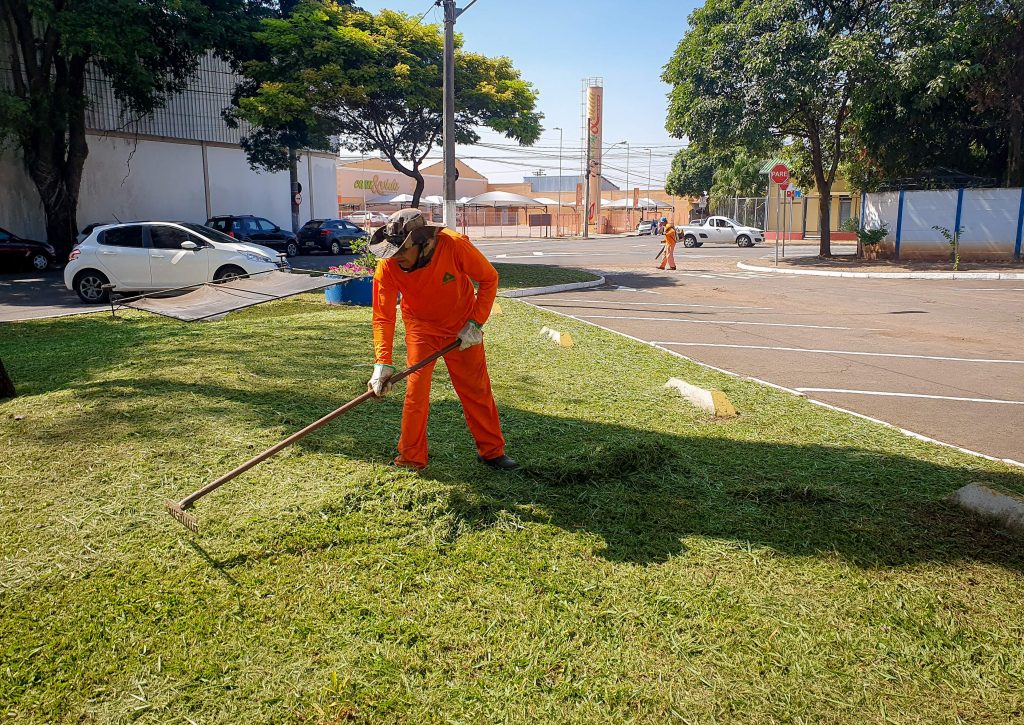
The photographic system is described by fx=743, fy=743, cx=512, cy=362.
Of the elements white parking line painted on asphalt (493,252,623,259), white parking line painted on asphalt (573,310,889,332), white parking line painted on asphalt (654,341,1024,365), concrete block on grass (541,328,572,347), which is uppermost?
white parking line painted on asphalt (493,252,623,259)

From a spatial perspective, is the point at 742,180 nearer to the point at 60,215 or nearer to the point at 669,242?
the point at 669,242

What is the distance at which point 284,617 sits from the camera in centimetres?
318

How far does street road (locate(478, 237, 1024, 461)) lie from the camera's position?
657 cm

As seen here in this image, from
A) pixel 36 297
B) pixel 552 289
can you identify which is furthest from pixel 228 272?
pixel 552 289

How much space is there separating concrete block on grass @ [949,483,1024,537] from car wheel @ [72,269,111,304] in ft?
44.5

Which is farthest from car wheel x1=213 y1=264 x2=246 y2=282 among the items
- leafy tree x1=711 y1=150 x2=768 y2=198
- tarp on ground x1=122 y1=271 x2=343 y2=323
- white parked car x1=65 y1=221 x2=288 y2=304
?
leafy tree x1=711 y1=150 x2=768 y2=198

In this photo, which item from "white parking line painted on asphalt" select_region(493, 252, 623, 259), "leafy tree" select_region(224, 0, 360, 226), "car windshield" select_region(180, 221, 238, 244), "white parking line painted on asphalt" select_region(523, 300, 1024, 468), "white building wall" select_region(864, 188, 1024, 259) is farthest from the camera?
"white parking line painted on asphalt" select_region(493, 252, 623, 259)

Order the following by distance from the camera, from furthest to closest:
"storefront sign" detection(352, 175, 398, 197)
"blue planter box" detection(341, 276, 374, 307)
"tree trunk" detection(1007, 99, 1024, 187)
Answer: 1. "storefront sign" detection(352, 175, 398, 197)
2. "tree trunk" detection(1007, 99, 1024, 187)
3. "blue planter box" detection(341, 276, 374, 307)

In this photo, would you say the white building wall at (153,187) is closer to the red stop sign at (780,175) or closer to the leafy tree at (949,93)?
the red stop sign at (780,175)

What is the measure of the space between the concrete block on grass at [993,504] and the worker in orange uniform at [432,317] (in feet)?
8.76

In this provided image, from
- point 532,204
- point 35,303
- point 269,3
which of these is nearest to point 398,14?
point 269,3

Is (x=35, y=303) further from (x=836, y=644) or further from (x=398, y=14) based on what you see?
(x=836, y=644)

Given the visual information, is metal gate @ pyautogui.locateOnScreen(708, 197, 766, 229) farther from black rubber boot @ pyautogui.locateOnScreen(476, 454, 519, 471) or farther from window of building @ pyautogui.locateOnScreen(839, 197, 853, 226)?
black rubber boot @ pyautogui.locateOnScreen(476, 454, 519, 471)

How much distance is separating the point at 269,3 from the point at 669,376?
22.3 meters
